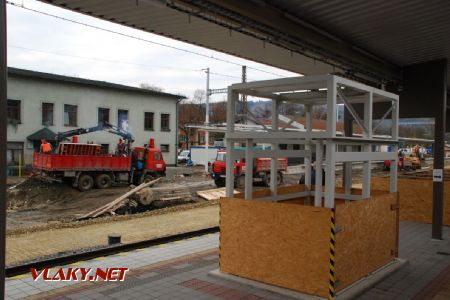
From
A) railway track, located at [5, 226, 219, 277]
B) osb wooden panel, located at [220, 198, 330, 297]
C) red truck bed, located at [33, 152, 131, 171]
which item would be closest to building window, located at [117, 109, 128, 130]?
red truck bed, located at [33, 152, 131, 171]

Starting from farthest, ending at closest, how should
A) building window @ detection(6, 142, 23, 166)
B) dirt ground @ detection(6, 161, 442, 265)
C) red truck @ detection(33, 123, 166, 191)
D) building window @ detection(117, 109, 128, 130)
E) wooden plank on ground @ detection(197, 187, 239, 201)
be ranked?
building window @ detection(117, 109, 128, 130) < building window @ detection(6, 142, 23, 166) < red truck @ detection(33, 123, 166, 191) < wooden plank on ground @ detection(197, 187, 239, 201) < dirt ground @ detection(6, 161, 442, 265)

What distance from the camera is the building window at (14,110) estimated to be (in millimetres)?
33188

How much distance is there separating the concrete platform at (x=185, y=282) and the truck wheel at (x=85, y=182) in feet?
50.4

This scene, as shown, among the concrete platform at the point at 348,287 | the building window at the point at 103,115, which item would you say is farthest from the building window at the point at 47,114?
the concrete platform at the point at 348,287

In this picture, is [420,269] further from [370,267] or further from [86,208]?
[86,208]

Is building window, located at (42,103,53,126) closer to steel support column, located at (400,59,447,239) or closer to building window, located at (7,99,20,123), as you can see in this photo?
building window, located at (7,99,20,123)

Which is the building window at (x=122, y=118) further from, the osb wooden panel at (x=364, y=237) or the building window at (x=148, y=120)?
the osb wooden panel at (x=364, y=237)

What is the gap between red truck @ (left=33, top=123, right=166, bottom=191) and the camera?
22.9 metres

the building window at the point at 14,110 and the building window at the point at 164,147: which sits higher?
the building window at the point at 14,110

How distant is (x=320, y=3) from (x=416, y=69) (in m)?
5.54

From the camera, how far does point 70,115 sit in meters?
37.5

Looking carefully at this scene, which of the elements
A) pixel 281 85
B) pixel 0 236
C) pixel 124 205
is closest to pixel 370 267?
pixel 281 85

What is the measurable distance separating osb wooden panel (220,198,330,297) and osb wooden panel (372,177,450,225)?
7.71 m

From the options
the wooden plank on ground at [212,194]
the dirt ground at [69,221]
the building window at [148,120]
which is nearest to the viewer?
the dirt ground at [69,221]
